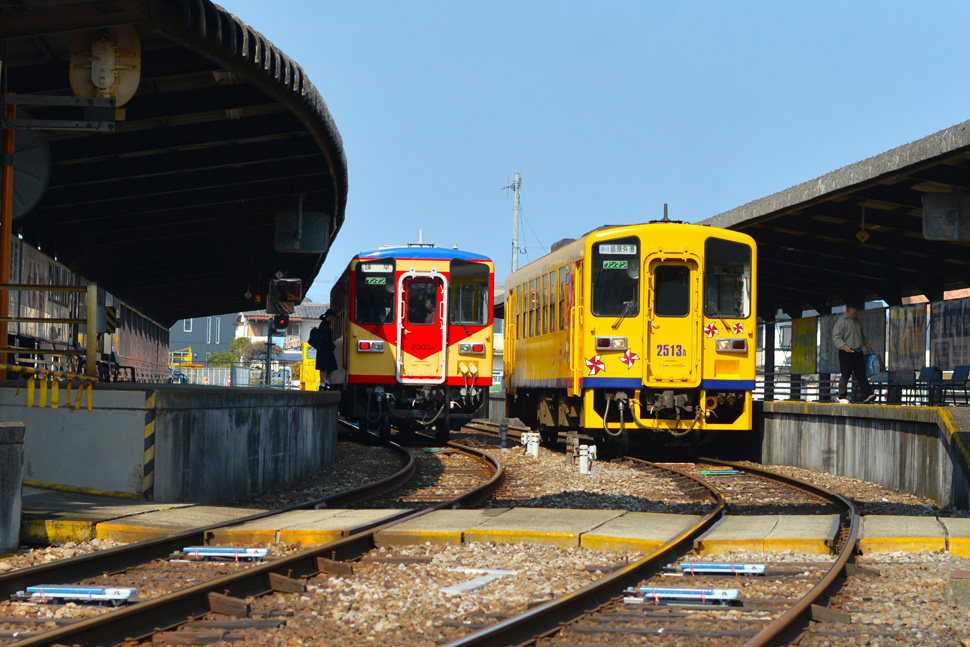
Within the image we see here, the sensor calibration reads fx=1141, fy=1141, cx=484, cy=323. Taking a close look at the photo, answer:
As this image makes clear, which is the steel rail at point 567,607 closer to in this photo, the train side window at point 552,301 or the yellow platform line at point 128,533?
the yellow platform line at point 128,533

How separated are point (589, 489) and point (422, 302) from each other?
23.5 ft

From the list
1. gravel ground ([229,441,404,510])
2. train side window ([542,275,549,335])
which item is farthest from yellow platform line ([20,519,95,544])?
train side window ([542,275,549,335])

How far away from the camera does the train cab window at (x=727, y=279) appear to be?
16.0 m

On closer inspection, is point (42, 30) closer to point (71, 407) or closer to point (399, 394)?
point (71, 407)

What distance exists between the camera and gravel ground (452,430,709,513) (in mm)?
11500

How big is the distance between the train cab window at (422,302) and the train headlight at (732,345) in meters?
5.40

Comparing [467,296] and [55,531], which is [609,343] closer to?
[467,296]

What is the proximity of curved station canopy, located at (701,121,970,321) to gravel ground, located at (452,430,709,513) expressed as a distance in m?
4.18

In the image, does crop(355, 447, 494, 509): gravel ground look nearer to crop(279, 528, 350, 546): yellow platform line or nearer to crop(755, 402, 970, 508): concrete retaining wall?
crop(279, 528, 350, 546): yellow platform line

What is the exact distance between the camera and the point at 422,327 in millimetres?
19422

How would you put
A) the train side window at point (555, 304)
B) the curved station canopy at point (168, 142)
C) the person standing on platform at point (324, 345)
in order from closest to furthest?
the curved station canopy at point (168, 142) < the train side window at point (555, 304) < the person standing on platform at point (324, 345)

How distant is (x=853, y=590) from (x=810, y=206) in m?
9.20

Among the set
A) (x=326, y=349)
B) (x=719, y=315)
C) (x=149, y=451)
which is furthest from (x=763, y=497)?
(x=326, y=349)

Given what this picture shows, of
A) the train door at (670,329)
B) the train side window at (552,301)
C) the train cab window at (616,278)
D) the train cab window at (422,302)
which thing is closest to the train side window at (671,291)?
the train door at (670,329)
